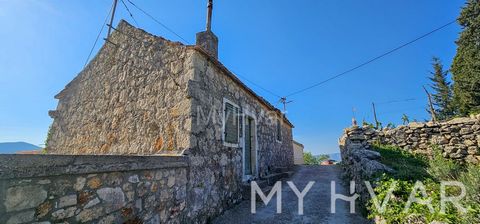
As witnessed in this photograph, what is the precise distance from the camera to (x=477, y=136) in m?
7.06

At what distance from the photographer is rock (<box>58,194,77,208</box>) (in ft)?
7.21


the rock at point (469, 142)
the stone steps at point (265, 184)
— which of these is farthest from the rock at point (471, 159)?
the stone steps at point (265, 184)

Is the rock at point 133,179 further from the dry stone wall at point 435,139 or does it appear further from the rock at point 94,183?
the dry stone wall at point 435,139

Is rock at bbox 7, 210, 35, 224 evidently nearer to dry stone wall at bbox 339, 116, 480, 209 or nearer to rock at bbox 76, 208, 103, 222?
rock at bbox 76, 208, 103, 222

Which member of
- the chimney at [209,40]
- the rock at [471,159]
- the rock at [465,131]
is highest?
the chimney at [209,40]

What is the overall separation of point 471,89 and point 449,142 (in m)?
14.1

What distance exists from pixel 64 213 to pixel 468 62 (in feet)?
79.3

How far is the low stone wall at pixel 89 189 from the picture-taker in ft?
6.21

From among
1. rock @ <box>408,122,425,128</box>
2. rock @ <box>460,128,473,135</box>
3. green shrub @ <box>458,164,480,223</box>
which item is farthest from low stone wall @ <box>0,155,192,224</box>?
rock @ <box>460,128,473,135</box>

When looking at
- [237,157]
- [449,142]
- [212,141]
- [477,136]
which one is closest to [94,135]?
[212,141]

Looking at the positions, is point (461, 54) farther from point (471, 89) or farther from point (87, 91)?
point (87, 91)

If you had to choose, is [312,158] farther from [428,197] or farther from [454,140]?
[428,197]

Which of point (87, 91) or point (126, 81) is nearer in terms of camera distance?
point (126, 81)

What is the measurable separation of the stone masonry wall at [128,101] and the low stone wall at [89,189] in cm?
92
